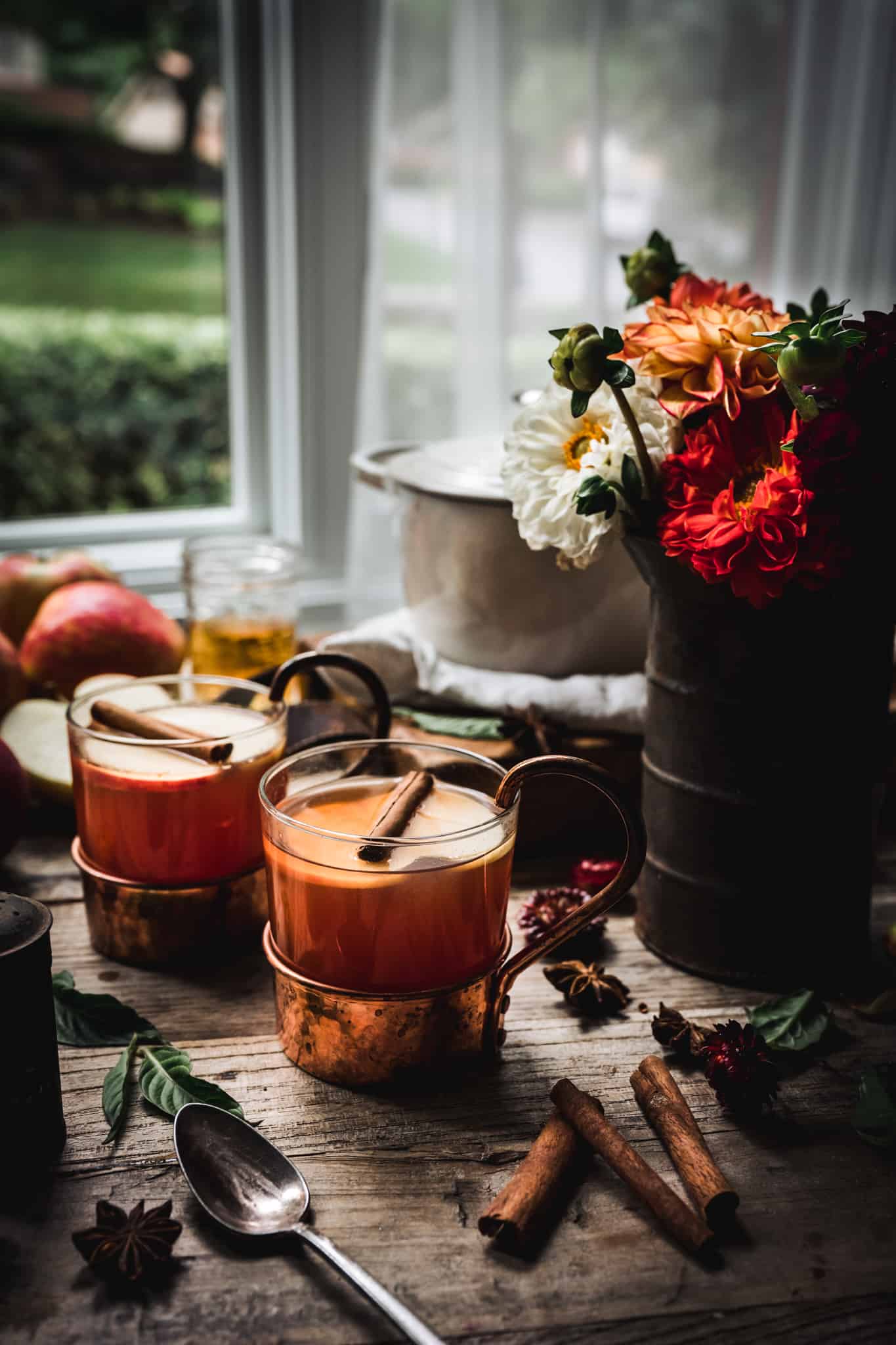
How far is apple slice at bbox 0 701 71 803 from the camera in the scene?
3.92ft

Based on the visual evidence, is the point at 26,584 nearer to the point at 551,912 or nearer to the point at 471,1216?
the point at 551,912

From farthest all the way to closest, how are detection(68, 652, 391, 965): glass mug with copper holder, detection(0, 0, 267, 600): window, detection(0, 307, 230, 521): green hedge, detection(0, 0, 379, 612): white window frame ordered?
detection(0, 307, 230, 521): green hedge, detection(0, 0, 267, 600): window, detection(0, 0, 379, 612): white window frame, detection(68, 652, 391, 965): glass mug with copper holder

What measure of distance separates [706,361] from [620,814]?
0.33 m

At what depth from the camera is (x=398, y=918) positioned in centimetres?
75

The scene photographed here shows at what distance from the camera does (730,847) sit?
3.00ft

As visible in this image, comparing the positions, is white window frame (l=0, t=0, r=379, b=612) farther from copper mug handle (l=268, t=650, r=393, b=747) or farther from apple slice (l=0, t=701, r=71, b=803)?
copper mug handle (l=268, t=650, r=393, b=747)

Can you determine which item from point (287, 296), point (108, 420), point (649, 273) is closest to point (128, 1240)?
point (649, 273)

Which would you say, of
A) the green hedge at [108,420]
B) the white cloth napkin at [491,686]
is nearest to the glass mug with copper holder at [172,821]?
the white cloth napkin at [491,686]

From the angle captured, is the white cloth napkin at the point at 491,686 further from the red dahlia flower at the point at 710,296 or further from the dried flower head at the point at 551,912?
the red dahlia flower at the point at 710,296

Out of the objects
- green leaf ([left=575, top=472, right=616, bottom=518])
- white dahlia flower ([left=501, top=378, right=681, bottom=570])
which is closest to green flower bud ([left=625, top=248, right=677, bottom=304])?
white dahlia flower ([left=501, top=378, right=681, bottom=570])

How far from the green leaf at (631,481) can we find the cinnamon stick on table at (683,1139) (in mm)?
405

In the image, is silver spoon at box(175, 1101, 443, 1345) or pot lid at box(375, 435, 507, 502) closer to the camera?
silver spoon at box(175, 1101, 443, 1345)

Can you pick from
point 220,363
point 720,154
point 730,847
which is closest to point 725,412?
point 730,847

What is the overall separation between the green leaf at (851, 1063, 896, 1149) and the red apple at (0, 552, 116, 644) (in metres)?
1.13
